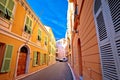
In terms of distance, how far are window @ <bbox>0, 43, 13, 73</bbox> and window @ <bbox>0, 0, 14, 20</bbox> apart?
1714 mm

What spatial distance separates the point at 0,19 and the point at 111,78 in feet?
19.0

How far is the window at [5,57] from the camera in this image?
5203 millimetres

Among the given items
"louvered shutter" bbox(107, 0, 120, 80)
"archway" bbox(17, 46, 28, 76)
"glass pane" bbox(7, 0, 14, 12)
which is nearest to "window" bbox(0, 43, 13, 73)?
"archway" bbox(17, 46, 28, 76)

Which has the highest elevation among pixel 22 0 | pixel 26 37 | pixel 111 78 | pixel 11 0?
pixel 22 0

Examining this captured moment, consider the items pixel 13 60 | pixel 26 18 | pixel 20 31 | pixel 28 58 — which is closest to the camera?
pixel 13 60

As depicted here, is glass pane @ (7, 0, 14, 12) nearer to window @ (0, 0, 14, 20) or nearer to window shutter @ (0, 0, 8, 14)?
window @ (0, 0, 14, 20)

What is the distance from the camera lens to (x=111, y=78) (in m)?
1.29

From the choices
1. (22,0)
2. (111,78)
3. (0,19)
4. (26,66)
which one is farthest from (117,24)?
(26,66)

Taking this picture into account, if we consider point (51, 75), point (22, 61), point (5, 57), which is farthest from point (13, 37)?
point (51, 75)

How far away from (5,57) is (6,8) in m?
2.85

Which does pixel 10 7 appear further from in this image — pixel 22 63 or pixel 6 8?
pixel 22 63

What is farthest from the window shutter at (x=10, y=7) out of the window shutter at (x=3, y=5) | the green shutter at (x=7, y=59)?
the green shutter at (x=7, y=59)

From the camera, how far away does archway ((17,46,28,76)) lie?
761 cm

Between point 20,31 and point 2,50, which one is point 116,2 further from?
point 20,31
